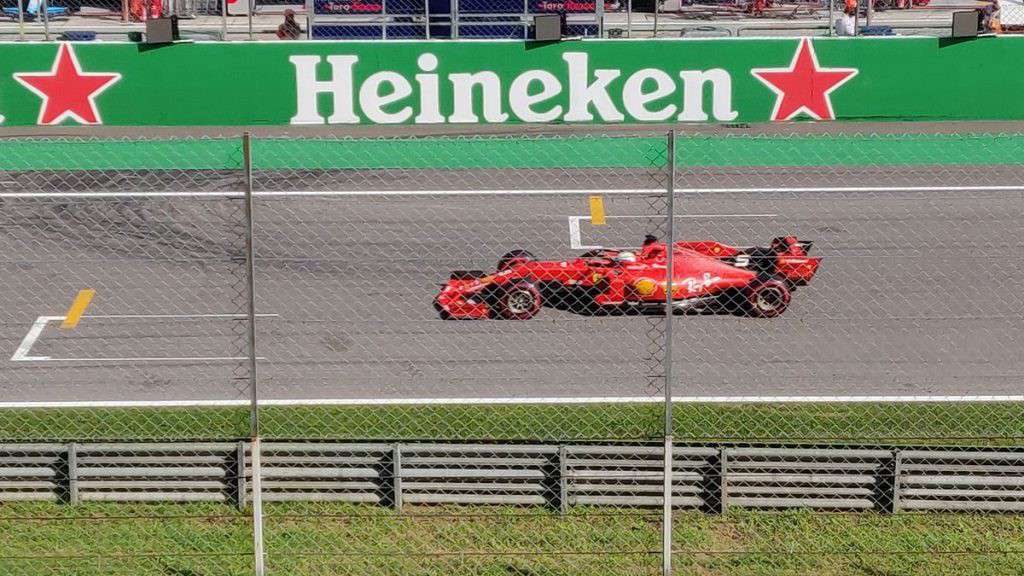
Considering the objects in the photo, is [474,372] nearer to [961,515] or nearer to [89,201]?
[961,515]

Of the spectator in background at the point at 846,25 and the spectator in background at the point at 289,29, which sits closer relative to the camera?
the spectator in background at the point at 289,29

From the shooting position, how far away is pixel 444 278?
1385cm

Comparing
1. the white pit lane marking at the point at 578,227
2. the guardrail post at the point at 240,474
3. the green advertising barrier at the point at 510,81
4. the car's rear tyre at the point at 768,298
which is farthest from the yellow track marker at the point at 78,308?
the car's rear tyre at the point at 768,298

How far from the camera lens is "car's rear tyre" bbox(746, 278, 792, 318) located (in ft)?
41.4

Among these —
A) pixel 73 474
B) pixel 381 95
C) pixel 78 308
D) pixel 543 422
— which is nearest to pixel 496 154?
pixel 381 95

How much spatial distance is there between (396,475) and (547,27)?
11534mm

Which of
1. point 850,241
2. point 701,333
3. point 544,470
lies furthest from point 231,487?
point 850,241

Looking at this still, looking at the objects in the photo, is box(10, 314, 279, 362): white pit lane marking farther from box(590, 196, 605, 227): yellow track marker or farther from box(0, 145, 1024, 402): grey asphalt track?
box(590, 196, 605, 227): yellow track marker

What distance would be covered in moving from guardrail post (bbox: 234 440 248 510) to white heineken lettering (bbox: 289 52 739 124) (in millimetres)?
10983

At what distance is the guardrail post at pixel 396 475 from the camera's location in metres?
8.13

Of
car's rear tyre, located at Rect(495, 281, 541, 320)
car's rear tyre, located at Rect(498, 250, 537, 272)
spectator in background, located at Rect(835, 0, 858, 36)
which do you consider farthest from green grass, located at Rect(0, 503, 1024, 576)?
spectator in background, located at Rect(835, 0, 858, 36)

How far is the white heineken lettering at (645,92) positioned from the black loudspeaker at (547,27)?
50.0 inches

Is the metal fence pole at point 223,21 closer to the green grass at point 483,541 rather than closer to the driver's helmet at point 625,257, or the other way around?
the driver's helmet at point 625,257

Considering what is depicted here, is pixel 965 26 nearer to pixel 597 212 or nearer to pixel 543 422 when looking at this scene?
pixel 597 212
